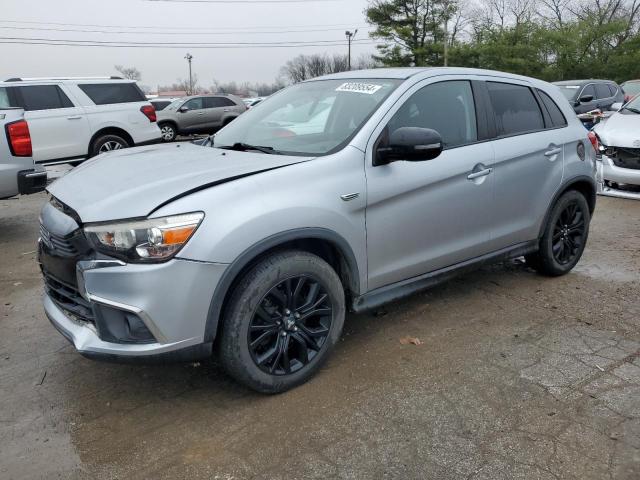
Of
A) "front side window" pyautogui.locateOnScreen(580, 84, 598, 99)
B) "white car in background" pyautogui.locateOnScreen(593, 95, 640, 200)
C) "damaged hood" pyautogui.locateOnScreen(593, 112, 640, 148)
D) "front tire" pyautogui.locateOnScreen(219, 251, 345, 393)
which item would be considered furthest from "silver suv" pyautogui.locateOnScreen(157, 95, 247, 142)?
"front tire" pyautogui.locateOnScreen(219, 251, 345, 393)

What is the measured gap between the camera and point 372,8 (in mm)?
40219

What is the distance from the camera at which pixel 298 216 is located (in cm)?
284

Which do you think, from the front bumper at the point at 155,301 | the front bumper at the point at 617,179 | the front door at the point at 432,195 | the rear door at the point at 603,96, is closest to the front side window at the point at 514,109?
the front door at the point at 432,195

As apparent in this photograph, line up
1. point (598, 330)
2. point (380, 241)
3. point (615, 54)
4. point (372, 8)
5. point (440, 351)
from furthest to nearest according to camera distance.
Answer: point (372, 8) < point (615, 54) < point (598, 330) < point (440, 351) < point (380, 241)

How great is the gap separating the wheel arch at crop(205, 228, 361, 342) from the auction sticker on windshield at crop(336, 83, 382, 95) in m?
1.10

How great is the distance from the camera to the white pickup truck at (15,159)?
603 centimetres

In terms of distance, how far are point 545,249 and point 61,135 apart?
352 inches

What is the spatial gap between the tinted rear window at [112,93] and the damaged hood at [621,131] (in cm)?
864

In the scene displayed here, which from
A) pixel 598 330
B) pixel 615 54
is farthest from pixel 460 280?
pixel 615 54

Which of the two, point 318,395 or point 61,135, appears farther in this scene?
point 61,135

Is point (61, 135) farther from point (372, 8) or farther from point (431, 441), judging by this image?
point (372, 8)

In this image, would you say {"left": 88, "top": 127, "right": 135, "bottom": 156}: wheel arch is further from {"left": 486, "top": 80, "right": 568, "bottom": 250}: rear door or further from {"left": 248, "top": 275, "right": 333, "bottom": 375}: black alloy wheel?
{"left": 248, "top": 275, "right": 333, "bottom": 375}: black alloy wheel

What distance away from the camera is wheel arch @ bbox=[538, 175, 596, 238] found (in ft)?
14.4

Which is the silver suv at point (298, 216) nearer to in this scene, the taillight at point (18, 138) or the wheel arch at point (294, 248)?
the wheel arch at point (294, 248)
